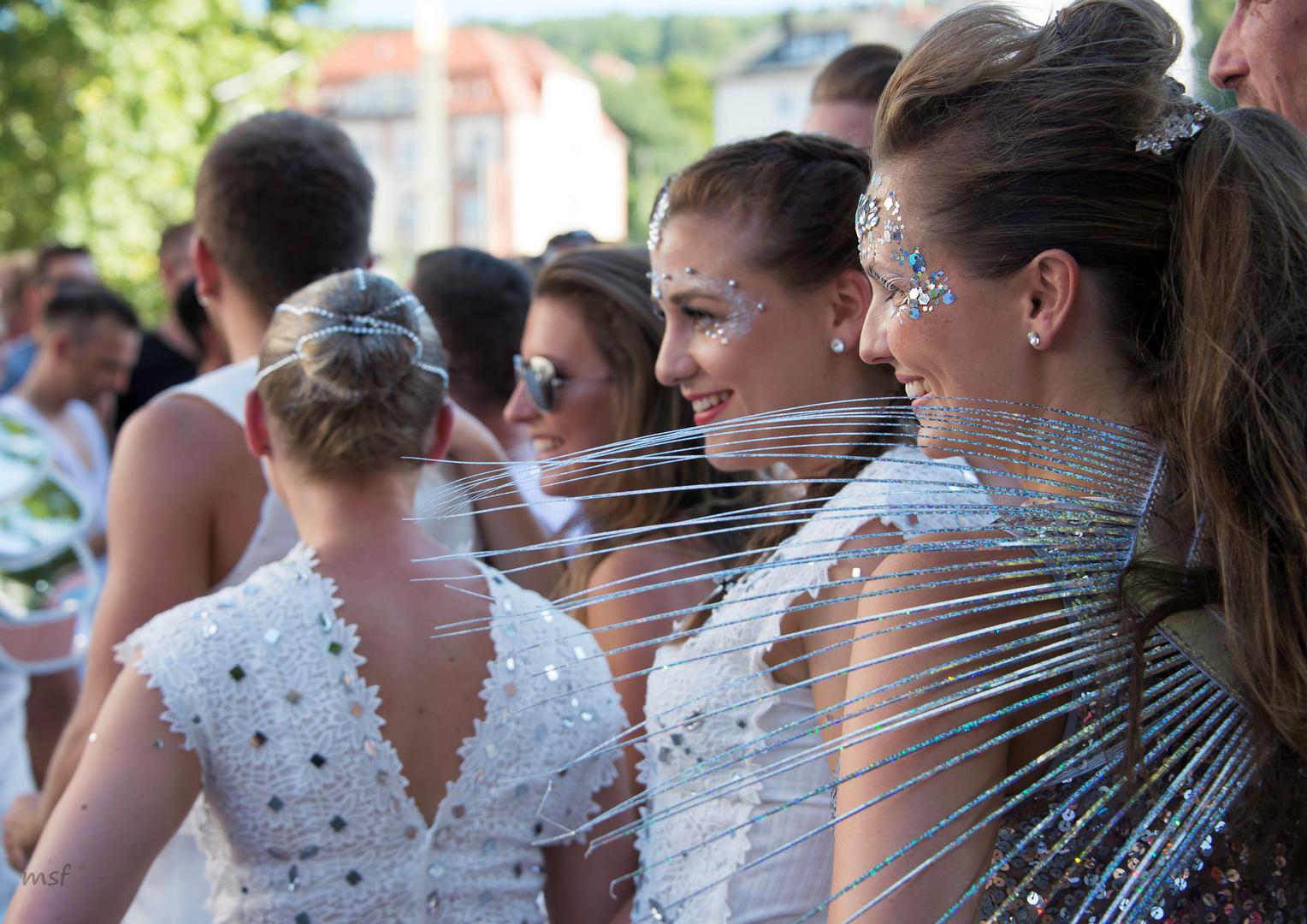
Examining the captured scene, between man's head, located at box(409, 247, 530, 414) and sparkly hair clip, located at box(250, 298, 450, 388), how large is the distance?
1.73 m

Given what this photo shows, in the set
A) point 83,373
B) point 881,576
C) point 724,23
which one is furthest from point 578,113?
point 881,576

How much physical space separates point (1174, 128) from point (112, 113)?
14780mm

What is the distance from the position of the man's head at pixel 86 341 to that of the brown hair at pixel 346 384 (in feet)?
13.2

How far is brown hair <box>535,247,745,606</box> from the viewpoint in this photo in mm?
2691

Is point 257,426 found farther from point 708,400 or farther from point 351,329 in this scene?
point 708,400

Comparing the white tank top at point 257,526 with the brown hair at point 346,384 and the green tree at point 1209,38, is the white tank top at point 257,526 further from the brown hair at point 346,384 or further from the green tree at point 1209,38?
the green tree at point 1209,38

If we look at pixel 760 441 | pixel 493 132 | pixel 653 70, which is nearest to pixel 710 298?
pixel 760 441

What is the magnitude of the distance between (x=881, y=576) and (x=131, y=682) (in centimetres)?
114

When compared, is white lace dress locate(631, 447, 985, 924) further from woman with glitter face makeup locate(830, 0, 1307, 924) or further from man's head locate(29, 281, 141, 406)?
man's head locate(29, 281, 141, 406)

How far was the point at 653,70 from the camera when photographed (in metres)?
95.6

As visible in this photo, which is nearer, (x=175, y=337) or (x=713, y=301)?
(x=713, y=301)

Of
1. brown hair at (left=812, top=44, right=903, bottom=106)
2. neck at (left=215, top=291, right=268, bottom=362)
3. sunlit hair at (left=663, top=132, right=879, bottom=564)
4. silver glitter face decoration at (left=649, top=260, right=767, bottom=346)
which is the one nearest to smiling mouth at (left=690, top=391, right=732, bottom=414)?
silver glitter face decoration at (left=649, top=260, right=767, bottom=346)

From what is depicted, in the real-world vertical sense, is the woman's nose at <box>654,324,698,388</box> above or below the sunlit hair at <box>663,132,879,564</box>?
below

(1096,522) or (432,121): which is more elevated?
(432,121)
